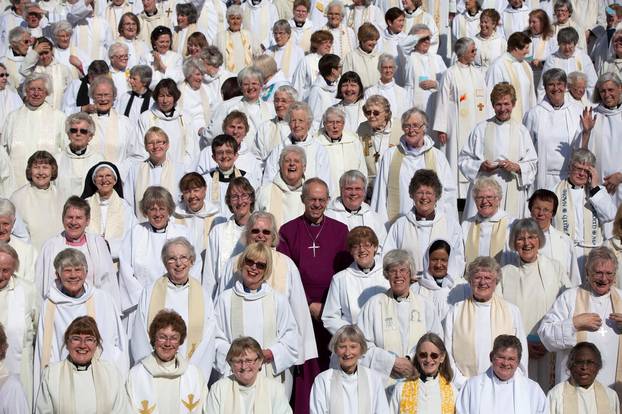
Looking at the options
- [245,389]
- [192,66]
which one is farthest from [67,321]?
[192,66]

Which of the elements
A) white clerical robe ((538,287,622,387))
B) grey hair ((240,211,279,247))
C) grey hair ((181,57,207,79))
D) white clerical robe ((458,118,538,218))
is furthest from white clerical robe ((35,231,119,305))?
grey hair ((181,57,207,79))

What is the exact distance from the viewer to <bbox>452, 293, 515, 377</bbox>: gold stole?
11.3m

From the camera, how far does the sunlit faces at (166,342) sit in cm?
1029

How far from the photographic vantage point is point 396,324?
1123 cm

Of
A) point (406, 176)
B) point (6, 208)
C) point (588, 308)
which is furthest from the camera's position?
point (406, 176)

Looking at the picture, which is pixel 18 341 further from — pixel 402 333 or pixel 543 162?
pixel 543 162

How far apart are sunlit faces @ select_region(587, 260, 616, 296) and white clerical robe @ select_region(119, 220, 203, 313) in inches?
133

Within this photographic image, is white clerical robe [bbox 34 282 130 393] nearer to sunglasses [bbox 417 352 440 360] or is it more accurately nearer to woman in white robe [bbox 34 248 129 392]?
woman in white robe [bbox 34 248 129 392]

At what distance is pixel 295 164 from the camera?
1279cm

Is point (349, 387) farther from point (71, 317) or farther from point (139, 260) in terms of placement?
point (139, 260)

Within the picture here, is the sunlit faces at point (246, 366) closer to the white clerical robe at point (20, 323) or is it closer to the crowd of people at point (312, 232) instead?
the crowd of people at point (312, 232)

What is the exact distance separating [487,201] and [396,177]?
4.98 ft

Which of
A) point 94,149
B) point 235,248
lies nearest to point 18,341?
point 235,248

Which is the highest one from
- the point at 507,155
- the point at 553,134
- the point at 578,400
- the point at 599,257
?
the point at 553,134
